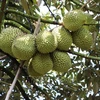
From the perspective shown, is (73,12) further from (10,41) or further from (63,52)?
(10,41)

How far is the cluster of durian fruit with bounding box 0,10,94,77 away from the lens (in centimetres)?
113

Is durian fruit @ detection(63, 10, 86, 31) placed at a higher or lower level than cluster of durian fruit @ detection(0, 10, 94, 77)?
higher

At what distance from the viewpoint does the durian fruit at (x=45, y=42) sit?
3.68ft

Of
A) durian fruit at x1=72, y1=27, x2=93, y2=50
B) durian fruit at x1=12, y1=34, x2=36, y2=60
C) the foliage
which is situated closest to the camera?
durian fruit at x1=12, y1=34, x2=36, y2=60

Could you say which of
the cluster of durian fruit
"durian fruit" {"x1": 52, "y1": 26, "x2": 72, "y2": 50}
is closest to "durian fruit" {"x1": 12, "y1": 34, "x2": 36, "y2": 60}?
the cluster of durian fruit

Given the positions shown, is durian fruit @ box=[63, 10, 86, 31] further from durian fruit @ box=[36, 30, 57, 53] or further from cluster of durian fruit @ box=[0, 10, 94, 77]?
durian fruit @ box=[36, 30, 57, 53]

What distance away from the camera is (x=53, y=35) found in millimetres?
1193

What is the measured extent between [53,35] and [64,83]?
1.23 metres

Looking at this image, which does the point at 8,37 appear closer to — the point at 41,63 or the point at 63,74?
the point at 41,63

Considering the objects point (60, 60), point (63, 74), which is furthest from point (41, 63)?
point (63, 74)

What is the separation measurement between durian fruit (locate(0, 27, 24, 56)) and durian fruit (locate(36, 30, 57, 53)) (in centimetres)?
11

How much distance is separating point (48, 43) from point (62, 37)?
84 mm

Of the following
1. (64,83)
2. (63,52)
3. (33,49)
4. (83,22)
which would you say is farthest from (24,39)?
(64,83)

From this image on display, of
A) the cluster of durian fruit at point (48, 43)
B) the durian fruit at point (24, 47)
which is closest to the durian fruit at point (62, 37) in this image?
the cluster of durian fruit at point (48, 43)
